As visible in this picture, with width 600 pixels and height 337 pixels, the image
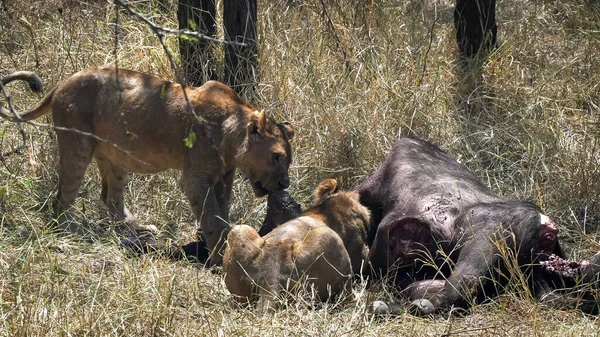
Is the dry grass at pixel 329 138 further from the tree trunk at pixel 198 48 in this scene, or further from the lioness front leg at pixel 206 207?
the lioness front leg at pixel 206 207

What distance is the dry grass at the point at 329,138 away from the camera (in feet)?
16.7

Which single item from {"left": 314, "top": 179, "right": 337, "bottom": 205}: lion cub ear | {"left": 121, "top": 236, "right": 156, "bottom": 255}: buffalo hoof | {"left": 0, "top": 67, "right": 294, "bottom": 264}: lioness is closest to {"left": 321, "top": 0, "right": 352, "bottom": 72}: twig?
{"left": 0, "top": 67, "right": 294, "bottom": 264}: lioness

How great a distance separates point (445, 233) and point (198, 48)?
3.41 m

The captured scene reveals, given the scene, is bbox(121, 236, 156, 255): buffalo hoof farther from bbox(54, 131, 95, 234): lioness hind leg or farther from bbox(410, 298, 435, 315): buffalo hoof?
bbox(410, 298, 435, 315): buffalo hoof

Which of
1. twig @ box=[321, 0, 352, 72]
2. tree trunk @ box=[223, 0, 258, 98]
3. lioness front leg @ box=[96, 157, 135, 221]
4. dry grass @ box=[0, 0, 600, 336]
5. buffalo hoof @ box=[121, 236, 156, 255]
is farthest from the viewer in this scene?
twig @ box=[321, 0, 352, 72]

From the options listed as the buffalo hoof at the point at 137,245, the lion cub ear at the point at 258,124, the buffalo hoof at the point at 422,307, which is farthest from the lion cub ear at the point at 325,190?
the buffalo hoof at the point at 422,307

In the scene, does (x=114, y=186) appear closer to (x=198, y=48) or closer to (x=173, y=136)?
(x=173, y=136)

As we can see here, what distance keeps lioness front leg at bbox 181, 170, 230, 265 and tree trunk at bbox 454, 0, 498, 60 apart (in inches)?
127

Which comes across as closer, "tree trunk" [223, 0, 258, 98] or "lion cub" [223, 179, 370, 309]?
"lion cub" [223, 179, 370, 309]

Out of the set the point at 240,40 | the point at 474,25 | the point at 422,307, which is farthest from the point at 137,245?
the point at 474,25

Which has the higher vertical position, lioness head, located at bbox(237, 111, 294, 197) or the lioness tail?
the lioness tail

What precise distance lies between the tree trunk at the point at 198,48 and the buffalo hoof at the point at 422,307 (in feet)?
11.9

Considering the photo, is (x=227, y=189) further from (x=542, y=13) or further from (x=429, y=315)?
(x=542, y=13)

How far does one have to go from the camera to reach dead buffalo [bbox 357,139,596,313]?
5535mm
